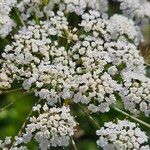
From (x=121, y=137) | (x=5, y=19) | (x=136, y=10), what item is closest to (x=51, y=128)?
(x=121, y=137)

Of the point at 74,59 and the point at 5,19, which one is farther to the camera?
the point at 5,19

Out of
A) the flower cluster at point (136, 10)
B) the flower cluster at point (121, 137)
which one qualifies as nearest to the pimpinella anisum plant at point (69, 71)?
the flower cluster at point (121, 137)

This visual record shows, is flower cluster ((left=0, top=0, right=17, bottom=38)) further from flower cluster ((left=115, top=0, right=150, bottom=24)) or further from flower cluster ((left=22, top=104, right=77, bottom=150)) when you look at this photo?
flower cluster ((left=115, top=0, right=150, bottom=24))

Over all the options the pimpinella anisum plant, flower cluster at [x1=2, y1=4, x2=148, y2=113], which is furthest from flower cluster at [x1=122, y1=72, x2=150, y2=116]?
flower cluster at [x1=2, y1=4, x2=148, y2=113]

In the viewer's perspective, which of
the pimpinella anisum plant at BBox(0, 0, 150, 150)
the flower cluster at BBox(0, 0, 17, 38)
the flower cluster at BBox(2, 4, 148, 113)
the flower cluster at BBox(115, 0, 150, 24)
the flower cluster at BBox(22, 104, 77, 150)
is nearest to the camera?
the flower cluster at BBox(22, 104, 77, 150)

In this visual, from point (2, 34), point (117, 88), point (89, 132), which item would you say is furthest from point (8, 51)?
point (89, 132)

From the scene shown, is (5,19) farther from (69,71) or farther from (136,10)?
(136,10)

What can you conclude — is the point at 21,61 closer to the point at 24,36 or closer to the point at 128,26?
the point at 24,36
